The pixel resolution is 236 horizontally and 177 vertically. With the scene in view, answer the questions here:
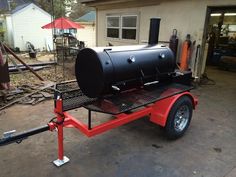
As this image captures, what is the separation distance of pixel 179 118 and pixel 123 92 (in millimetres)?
1108

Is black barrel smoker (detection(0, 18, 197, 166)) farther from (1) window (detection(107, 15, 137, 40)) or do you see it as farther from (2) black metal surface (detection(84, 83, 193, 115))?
(1) window (detection(107, 15, 137, 40))

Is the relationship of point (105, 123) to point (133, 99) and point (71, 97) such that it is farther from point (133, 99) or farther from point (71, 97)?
point (71, 97)

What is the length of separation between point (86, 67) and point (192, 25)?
4.84 metres

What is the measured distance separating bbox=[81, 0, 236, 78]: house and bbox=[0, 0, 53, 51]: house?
8588 mm

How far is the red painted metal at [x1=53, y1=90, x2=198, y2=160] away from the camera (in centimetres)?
255

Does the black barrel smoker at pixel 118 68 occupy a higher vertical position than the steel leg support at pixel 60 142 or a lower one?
higher

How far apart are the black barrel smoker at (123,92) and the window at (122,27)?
5049 millimetres

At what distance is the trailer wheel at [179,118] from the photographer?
3311mm

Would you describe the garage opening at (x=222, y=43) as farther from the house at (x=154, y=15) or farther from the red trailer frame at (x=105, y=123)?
the red trailer frame at (x=105, y=123)

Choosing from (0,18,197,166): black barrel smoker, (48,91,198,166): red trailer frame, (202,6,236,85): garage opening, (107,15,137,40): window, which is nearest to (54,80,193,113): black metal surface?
(0,18,197,166): black barrel smoker

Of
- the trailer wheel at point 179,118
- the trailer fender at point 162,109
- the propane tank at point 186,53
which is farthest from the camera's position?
the propane tank at point 186,53

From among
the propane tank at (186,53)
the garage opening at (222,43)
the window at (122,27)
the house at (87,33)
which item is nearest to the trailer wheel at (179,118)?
the propane tank at (186,53)

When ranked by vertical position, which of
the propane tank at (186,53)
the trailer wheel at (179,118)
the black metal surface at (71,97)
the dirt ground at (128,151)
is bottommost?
the dirt ground at (128,151)

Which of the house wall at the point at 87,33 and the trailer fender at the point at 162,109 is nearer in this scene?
the trailer fender at the point at 162,109
